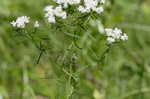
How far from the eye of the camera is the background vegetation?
329 cm

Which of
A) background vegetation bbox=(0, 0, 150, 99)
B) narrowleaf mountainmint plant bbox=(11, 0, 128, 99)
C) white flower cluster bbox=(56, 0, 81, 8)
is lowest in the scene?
narrowleaf mountainmint plant bbox=(11, 0, 128, 99)

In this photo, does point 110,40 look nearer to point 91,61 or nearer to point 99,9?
point 99,9

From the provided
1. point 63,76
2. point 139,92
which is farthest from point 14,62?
point 63,76

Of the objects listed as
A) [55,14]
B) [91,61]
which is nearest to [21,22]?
[55,14]

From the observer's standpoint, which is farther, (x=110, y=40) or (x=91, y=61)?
(x=91, y=61)

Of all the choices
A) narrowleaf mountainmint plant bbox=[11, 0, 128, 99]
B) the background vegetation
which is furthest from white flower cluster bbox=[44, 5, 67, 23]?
the background vegetation

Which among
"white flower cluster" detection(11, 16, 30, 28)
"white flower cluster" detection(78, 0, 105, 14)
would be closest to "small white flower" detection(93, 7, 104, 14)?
"white flower cluster" detection(78, 0, 105, 14)

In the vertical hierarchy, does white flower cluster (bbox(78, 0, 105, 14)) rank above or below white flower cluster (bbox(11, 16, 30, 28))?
above

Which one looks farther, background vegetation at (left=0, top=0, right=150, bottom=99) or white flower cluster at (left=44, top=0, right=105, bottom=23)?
background vegetation at (left=0, top=0, right=150, bottom=99)

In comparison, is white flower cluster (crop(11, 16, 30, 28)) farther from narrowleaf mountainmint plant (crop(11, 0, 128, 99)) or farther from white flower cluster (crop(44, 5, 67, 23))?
white flower cluster (crop(44, 5, 67, 23))

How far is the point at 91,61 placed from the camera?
355 cm

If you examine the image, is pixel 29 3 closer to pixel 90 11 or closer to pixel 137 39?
pixel 137 39

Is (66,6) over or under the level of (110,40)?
over

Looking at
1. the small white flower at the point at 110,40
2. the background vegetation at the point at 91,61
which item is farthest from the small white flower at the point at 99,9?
the background vegetation at the point at 91,61
